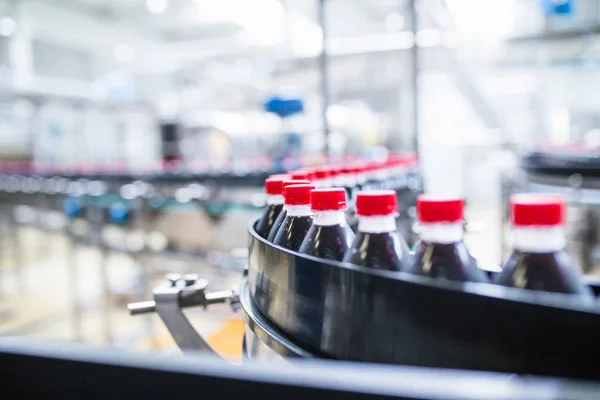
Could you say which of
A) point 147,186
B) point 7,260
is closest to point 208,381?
point 147,186

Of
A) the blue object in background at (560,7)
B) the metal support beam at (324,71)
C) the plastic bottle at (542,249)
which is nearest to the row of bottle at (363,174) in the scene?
the metal support beam at (324,71)

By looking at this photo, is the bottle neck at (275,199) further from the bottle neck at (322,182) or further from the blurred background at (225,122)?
the blurred background at (225,122)

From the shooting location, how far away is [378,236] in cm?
52

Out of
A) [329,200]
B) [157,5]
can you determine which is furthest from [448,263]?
[157,5]

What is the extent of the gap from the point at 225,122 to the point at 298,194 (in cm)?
728

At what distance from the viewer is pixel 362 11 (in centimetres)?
970

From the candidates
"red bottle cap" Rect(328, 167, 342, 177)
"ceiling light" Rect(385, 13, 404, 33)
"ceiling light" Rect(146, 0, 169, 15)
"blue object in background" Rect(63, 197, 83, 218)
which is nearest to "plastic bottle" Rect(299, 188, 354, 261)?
"red bottle cap" Rect(328, 167, 342, 177)

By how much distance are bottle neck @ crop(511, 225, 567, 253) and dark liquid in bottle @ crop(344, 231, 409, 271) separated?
124mm

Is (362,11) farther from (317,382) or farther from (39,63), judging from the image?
(317,382)

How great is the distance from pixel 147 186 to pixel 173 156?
2138 millimetres

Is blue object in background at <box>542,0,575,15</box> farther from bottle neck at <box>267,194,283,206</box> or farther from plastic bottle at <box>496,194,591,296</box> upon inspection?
plastic bottle at <box>496,194,591,296</box>

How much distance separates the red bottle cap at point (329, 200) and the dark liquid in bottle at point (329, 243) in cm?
3

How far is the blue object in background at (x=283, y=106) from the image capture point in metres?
2.88

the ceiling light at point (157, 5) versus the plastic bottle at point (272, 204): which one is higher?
the ceiling light at point (157, 5)
